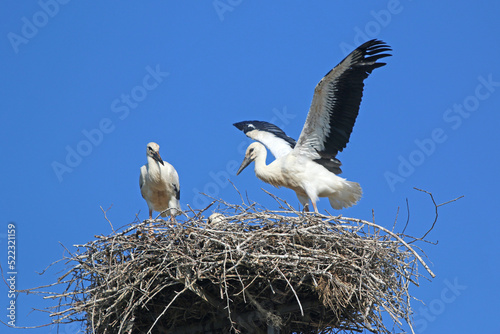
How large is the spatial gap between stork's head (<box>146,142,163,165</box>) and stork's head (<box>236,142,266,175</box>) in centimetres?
102

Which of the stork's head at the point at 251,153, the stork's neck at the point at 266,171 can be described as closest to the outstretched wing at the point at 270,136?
the stork's head at the point at 251,153

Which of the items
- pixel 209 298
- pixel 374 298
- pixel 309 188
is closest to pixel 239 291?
pixel 209 298

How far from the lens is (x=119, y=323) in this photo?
7.59 m

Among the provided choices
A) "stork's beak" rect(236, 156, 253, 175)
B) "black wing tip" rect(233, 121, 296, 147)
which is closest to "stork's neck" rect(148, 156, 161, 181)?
"stork's beak" rect(236, 156, 253, 175)

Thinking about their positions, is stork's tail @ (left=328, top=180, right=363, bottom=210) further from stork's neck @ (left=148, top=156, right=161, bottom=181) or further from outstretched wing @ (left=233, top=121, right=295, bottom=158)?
stork's neck @ (left=148, top=156, right=161, bottom=181)

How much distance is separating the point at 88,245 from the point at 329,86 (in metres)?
3.47

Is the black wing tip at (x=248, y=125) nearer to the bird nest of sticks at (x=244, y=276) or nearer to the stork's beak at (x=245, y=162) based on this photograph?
the stork's beak at (x=245, y=162)

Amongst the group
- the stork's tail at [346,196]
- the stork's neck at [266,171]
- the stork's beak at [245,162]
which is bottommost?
the stork's tail at [346,196]

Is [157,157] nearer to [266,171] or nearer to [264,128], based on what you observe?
[266,171]

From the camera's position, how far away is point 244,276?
23.6ft

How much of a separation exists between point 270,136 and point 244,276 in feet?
14.3

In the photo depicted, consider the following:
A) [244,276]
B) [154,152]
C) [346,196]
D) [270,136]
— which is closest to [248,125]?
[270,136]

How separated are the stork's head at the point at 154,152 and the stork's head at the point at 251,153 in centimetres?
102

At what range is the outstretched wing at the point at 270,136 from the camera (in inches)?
432
